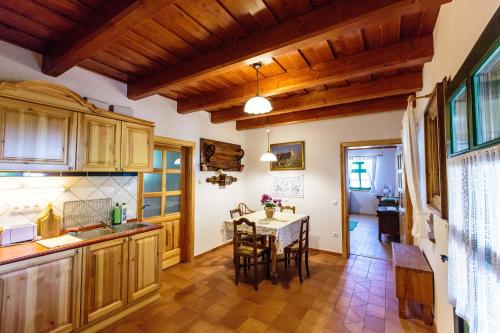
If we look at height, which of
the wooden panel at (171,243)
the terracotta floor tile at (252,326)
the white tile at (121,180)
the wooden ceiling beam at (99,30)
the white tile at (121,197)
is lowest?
the terracotta floor tile at (252,326)

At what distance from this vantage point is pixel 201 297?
2848 millimetres

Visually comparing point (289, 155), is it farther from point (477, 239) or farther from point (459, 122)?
point (477, 239)

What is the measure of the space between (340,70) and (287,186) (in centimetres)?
282

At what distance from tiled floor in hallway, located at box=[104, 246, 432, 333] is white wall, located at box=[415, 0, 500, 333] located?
0.65m

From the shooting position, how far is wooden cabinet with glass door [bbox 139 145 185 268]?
3.54 meters

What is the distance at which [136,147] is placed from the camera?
111 inches

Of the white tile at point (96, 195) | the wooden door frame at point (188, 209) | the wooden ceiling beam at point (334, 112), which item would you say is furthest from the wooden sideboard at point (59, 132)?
the wooden ceiling beam at point (334, 112)

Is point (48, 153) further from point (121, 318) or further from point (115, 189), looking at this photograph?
point (121, 318)

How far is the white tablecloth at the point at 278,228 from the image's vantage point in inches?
120

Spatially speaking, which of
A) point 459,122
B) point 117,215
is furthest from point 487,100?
point 117,215

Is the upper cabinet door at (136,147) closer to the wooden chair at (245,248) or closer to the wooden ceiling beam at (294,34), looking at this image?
the wooden ceiling beam at (294,34)

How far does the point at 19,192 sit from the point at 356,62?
348cm

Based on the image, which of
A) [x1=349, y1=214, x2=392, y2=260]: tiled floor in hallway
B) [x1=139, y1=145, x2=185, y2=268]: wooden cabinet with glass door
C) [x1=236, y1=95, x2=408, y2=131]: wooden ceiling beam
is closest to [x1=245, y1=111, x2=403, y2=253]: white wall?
[x1=236, y1=95, x2=408, y2=131]: wooden ceiling beam

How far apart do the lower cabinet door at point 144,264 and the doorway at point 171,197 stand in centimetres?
80
